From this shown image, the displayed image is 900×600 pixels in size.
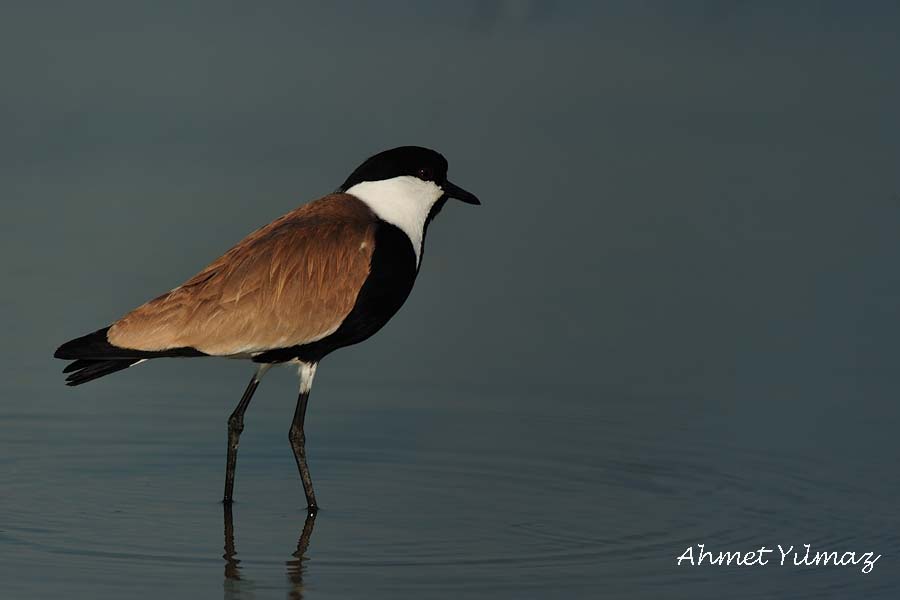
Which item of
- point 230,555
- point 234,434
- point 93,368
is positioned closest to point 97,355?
point 93,368

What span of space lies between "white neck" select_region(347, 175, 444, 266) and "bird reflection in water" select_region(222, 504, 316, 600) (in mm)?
1675

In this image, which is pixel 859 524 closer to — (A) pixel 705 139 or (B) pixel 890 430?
(B) pixel 890 430

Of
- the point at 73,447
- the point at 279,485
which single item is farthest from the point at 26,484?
the point at 279,485

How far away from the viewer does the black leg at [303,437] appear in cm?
780

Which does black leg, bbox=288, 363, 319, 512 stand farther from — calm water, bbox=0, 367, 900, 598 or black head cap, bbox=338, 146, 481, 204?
black head cap, bbox=338, 146, 481, 204

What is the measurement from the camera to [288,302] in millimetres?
8133

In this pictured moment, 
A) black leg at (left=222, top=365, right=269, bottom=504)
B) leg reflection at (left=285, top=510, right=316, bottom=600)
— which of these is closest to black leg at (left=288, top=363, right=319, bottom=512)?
leg reflection at (left=285, top=510, right=316, bottom=600)

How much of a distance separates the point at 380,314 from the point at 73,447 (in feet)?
5.41

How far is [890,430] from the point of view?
8.65m

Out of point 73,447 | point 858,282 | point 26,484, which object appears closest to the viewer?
point 26,484

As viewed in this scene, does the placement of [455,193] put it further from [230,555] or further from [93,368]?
→ [230,555]

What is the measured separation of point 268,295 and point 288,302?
10 cm

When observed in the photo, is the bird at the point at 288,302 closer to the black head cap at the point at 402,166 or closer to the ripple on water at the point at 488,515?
the black head cap at the point at 402,166

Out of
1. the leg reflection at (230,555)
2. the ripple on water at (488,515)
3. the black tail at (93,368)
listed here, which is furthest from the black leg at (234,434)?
the black tail at (93,368)
